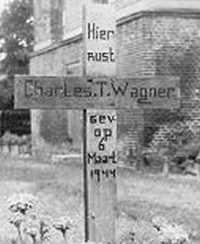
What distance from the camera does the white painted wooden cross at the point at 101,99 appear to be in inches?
201

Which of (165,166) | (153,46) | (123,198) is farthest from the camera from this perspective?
(153,46)

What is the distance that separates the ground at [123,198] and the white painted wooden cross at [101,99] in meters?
0.32

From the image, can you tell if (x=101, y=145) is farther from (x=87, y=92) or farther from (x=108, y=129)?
(x=87, y=92)

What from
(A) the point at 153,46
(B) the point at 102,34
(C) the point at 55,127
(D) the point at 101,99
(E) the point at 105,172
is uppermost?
(A) the point at 153,46

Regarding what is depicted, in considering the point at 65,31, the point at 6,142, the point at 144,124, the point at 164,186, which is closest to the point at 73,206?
the point at 164,186

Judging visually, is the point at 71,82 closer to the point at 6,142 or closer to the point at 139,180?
the point at 139,180

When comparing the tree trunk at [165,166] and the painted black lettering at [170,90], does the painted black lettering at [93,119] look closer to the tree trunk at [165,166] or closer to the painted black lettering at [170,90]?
the painted black lettering at [170,90]

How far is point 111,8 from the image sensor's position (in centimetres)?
545

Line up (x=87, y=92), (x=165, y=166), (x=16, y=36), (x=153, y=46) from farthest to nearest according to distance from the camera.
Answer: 1. (x=16, y=36)
2. (x=153, y=46)
3. (x=165, y=166)
4. (x=87, y=92)

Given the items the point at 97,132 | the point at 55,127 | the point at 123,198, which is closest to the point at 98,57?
the point at 97,132

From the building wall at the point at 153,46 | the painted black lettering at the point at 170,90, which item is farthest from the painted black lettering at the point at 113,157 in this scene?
the building wall at the point at 153,46

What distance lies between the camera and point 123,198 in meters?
9.94

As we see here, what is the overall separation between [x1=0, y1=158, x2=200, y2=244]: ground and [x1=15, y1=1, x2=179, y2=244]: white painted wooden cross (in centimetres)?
32

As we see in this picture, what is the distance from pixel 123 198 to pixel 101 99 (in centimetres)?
495
